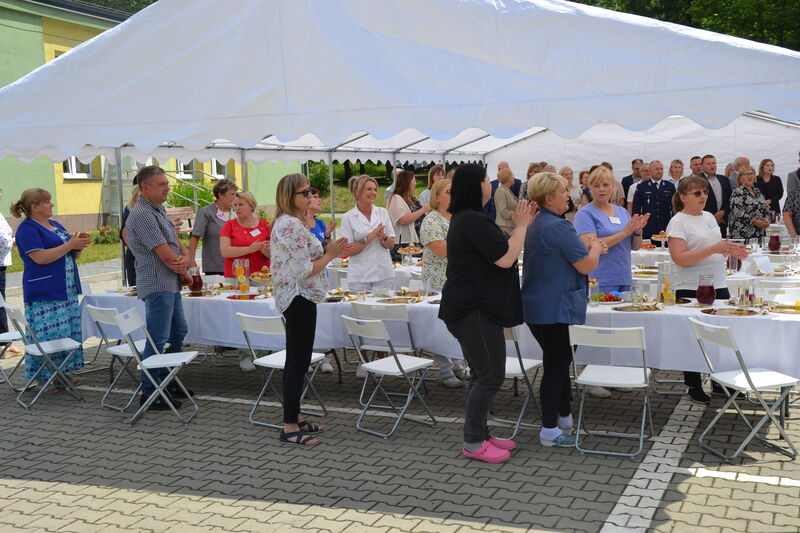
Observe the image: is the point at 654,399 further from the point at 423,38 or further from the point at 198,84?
the point at 198,84

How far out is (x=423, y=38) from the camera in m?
6.17

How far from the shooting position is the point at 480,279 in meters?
4.40

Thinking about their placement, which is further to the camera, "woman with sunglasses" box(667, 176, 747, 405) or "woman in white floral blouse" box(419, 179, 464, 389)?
"woman in white floral blouse" box(419, 179, 464, 389)

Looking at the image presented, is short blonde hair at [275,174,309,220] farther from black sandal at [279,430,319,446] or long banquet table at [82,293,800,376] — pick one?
black sandal at [279,430,319,446]

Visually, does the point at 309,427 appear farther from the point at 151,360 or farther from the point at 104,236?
the point at 104,236

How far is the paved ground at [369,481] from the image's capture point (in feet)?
12.7

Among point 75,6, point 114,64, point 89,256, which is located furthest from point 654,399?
point 75,6

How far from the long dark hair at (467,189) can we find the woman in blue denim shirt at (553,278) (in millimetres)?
388

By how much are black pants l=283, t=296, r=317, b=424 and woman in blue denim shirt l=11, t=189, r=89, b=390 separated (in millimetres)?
2448

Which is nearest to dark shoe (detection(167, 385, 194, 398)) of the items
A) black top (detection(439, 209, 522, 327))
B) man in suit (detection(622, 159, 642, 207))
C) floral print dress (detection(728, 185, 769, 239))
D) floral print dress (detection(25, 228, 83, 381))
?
floral print dress (detection(25, 228, 83, 381))

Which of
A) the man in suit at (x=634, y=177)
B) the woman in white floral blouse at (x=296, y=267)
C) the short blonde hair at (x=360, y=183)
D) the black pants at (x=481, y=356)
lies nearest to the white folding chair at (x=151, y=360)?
the woman in white floral blouse at (x=296, y=267)

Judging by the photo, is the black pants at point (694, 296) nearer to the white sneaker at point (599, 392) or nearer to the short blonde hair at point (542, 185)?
the white sneaker at point (599, 392)

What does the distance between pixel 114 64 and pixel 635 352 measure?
5048 mm

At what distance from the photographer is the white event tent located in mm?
5340
